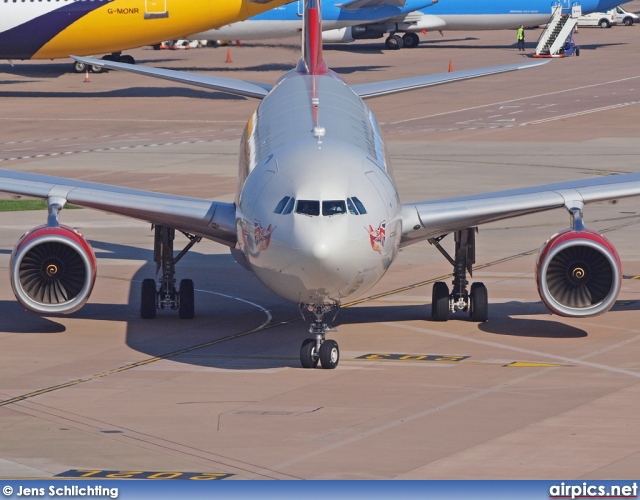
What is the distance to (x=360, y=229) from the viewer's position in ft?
64.3

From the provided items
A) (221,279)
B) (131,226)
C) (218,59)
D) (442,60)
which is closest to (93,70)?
(218,59)

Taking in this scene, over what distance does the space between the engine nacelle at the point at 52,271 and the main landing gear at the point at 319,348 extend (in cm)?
409

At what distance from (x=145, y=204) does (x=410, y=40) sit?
69814mm

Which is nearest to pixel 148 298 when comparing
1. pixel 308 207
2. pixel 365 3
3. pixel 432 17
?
pixel 308 207

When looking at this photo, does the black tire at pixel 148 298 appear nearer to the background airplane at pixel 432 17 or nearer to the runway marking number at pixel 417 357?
the runway marking number at pixel 417 357

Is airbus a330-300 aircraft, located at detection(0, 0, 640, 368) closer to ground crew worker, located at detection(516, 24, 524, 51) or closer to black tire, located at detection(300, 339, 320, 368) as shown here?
black tire, located at detection(300, 339, 320, 368)

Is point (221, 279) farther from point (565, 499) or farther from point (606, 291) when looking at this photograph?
point (565, 499)

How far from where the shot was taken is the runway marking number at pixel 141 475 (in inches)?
603

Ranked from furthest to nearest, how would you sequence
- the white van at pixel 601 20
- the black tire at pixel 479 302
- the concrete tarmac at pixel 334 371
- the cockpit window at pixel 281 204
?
the white van at pixel 601 20
the black tire at pixel 479 302
the cockpit window at pixel 281 204
the concrete tarmac at pixel 334 371

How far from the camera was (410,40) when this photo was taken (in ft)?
298

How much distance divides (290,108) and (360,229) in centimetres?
503

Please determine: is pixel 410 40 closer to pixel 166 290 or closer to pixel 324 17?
pixel 324 17

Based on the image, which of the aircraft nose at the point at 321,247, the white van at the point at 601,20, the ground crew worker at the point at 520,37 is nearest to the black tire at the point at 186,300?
the aircraft nose at the point at 321,247

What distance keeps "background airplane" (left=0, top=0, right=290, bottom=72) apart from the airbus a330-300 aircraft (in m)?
40.0
